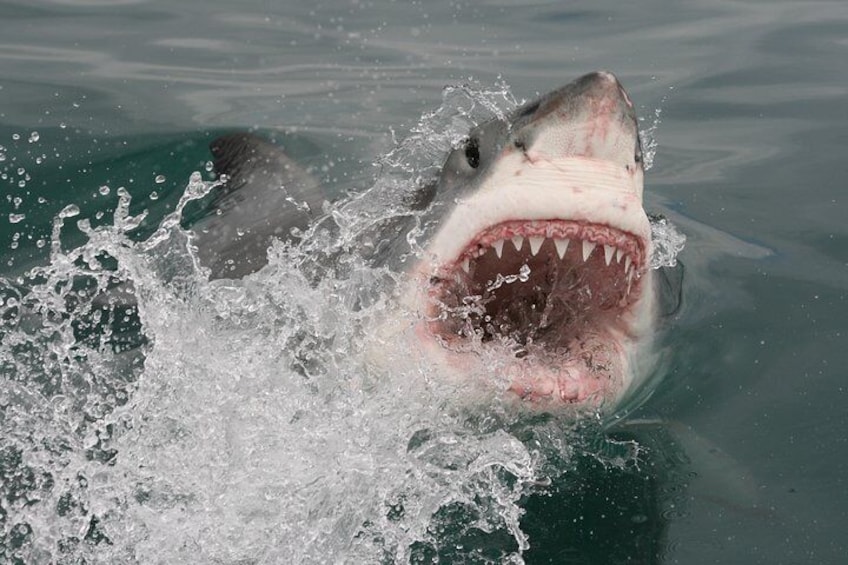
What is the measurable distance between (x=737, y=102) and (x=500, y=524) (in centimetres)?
393

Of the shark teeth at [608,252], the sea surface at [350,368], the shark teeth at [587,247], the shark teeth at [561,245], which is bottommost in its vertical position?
the sea surface at [350,368]

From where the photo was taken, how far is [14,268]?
4.12 meters

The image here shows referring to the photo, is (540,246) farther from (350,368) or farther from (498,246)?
(350,368)

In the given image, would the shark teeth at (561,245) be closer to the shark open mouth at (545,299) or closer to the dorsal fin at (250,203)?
the shark open mouth at (545,299)

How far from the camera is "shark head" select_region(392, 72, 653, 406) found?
2.32 meters

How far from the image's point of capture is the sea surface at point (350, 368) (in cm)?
248

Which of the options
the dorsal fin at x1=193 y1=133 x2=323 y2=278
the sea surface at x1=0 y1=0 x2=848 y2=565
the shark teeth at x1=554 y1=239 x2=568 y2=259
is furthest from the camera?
the dorsal fin at x1=193 y1=133 x2=323 y2=278

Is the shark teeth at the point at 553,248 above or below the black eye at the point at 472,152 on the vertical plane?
below

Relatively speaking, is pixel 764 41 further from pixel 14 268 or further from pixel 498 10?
pixel 14 268

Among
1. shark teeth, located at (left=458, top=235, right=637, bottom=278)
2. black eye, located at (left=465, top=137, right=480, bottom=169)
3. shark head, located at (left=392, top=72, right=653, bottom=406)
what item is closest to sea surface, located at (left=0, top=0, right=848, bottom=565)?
shark head, located at (left=392, top=72, right=653, bottom=406)

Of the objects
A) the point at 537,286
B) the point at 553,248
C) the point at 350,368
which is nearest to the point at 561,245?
the point at 553,248

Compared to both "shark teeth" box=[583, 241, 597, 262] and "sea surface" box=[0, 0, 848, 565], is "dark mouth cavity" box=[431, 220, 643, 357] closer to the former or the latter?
"shark teeth" box=[583, 241, 597, 262]

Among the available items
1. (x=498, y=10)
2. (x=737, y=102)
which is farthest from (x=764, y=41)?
(x=498, y=10)

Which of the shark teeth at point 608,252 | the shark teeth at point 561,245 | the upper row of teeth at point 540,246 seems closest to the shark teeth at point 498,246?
the upper row of teeth at point 540,246
